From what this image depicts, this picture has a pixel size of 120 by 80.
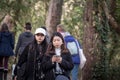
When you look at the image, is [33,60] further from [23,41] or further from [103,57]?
[103,57]

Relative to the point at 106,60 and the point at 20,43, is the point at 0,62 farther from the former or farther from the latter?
the point at 106,60

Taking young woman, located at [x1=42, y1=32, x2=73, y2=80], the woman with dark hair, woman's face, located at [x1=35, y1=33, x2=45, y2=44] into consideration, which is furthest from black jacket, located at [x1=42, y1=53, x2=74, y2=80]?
the woman with dark hair

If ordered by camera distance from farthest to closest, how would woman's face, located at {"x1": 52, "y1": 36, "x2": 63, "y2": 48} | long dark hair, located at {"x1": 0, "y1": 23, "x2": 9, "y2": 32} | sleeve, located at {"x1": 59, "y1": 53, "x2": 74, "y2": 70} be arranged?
long dark hair, located at {"x1": 0, "y1": 23, "x2": 9, "y2": 32} < woman's face, located at {"x1": 52, "y1": 36, "x2": 63, "y2": 48} < sleeve, located at {"x1": 59, "y1": 53, "x2": 74, "y2": 70}

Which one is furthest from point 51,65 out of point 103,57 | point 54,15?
point 54,15

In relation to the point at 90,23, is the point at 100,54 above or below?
below

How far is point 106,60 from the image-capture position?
15.1m

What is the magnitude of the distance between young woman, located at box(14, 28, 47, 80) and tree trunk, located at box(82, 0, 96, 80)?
633 centimetres

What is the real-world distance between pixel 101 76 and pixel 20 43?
410 cm

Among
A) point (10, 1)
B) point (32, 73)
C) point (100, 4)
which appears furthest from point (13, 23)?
point (32, 73)

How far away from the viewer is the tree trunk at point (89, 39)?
14.4 meters

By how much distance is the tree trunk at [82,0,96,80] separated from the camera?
14.4m

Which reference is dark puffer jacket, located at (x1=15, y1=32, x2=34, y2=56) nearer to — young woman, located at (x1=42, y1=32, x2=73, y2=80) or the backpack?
the backpack

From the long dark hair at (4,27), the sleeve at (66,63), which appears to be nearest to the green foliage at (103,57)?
the long dark hair at (4,27)

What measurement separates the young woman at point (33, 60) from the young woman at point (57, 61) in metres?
0.22
